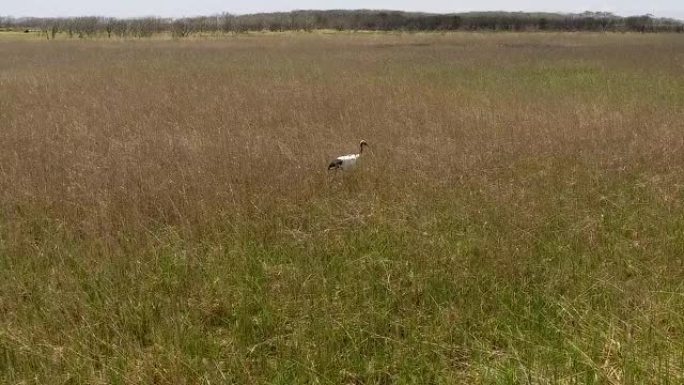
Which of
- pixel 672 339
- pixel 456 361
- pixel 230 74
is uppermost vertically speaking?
pixel 230 74

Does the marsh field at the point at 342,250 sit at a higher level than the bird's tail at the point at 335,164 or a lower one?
lower

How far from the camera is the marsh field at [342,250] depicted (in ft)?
7.66

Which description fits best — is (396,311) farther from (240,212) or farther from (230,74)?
(230,74)

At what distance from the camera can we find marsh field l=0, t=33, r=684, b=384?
234 centimetres

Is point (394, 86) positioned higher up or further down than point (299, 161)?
higher up

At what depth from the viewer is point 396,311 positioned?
2770 mm

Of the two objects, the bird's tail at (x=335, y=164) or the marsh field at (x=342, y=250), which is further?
the bird's tail at (x=335, y=164)

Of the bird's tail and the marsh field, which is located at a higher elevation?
the bird's tail

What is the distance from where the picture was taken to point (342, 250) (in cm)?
343

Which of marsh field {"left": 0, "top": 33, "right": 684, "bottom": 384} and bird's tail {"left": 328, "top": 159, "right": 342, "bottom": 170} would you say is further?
bird's tail {"left": 328, "top": 159, "right": 342, "bottom": 170}

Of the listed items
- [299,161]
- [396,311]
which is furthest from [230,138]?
[396,311]

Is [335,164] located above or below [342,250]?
above

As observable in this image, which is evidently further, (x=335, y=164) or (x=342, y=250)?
(x=335, y=164)

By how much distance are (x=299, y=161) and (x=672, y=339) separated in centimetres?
385
